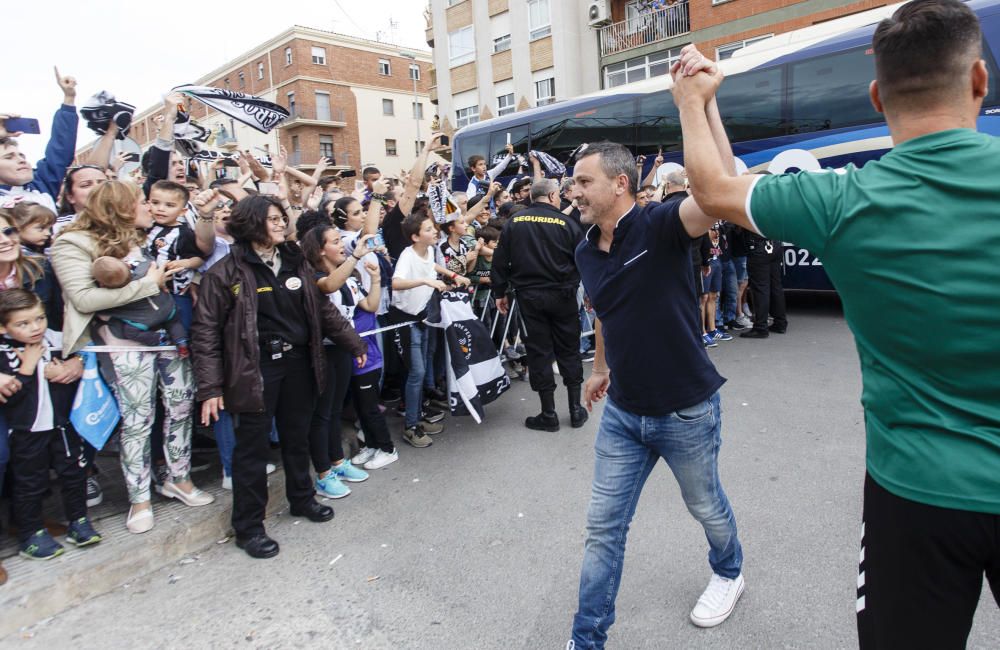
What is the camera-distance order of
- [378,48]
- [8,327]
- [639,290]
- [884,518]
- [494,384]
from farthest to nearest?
[378,48] → [494,384] → [8,327] → [639,290] → [884,518]

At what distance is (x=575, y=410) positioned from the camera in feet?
18.1

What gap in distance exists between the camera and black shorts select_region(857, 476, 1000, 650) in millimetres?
1376

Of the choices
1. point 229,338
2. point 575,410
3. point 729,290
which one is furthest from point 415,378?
point 729,290

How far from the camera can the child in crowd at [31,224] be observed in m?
3.64

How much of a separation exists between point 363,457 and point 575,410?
5.98 feet

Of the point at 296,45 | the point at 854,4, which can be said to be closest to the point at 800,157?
the point at 854,4

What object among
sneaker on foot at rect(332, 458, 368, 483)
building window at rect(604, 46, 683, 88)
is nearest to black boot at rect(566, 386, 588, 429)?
sneaker on foot at rect(332, 458, 368, 483)

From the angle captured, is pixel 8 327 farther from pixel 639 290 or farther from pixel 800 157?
pixel 800 157

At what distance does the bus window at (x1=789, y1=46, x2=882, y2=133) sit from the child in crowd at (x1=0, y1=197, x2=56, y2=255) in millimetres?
9411

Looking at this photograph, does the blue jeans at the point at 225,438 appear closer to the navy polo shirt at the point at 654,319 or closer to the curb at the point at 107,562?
the curb at the point at 107,562

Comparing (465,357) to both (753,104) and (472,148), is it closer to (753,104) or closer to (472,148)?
(753,104)

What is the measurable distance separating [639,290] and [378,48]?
55.4 metres

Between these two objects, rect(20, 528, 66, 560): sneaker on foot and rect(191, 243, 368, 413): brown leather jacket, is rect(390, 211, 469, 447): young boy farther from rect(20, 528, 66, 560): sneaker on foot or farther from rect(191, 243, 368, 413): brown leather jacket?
rect(20, 528, 66, 560): sneaker on foot

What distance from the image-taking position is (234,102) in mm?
5914
